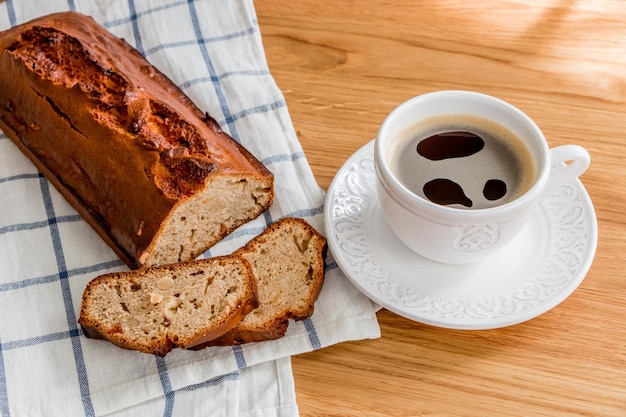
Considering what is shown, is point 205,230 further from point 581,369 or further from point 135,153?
point 581,369

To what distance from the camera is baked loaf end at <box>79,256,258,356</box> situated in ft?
5.10

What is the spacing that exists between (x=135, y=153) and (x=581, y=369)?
3.60 ft

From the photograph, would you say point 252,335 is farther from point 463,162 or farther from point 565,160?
point 565,160

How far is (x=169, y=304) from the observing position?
1.59 meters

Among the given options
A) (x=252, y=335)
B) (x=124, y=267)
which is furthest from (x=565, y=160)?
(x=124, y=267)

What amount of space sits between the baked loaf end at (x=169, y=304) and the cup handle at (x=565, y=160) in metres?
0.71

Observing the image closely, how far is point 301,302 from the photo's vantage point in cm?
164

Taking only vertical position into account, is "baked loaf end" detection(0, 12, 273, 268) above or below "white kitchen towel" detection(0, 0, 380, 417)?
above

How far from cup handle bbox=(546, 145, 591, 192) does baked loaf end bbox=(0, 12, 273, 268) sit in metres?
0.68

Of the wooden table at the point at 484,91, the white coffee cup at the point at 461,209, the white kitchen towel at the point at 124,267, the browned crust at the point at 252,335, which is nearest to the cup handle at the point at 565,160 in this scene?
the white coffee cup at the point at 461,209

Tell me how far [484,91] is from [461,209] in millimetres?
738

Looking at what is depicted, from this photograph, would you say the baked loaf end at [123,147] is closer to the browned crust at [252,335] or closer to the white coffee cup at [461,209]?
the browned crust at [252,335]

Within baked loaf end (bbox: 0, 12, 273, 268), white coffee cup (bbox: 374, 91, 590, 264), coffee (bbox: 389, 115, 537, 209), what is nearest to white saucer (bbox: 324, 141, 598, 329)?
white coffee cup (bbox: 374, 91, 590, 264)

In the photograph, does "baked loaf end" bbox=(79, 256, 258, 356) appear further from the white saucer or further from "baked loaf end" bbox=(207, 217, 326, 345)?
the white saucer
